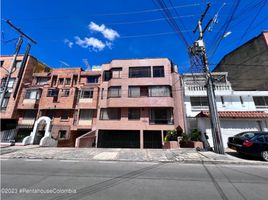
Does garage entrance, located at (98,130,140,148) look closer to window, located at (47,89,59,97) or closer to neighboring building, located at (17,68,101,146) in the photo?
neighboring building, located at (17,68,101,146)

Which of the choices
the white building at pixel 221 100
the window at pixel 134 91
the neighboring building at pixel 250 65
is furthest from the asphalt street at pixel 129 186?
the neighboring building at pixel 250 65

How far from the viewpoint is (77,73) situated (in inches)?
947

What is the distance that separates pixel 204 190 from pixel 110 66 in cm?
2045

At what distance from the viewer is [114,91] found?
20609 mm

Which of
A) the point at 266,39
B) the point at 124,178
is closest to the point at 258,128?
the point at 266,39

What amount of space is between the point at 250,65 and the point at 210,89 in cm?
1528

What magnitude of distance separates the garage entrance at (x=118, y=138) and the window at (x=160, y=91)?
584 cm

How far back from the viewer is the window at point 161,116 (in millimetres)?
18998

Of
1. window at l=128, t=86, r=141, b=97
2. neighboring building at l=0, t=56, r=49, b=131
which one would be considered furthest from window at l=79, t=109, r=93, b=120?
neighboring building at l=0, t=56, r=49, b=131

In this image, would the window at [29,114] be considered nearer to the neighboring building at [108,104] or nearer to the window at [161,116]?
the neighboring building at [108,104]

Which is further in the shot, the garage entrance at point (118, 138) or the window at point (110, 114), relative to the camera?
the window at point (110, 114)

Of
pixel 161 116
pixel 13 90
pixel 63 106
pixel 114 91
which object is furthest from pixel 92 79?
pixel 161 116

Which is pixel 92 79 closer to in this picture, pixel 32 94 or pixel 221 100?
pixel 32 94

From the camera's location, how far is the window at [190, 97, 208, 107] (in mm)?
17356
